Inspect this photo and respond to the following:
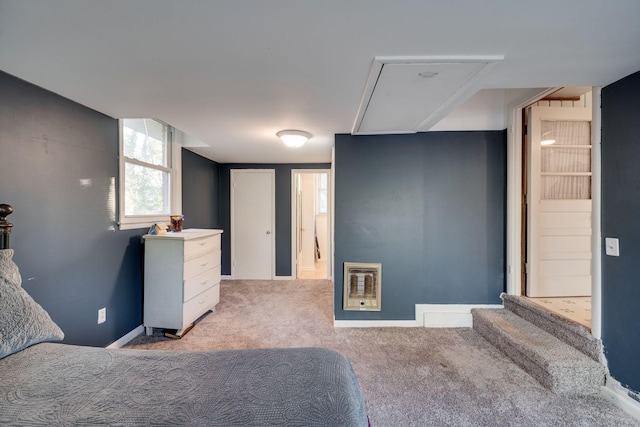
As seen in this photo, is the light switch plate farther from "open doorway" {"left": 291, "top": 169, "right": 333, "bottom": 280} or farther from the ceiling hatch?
"open doorway" {"left": 291, "top": 169, "right": 333, "bottom": 280}

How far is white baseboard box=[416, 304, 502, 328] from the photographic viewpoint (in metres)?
3.07

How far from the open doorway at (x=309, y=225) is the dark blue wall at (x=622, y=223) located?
3327mm

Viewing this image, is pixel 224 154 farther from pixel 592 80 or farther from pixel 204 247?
pixel 592 80

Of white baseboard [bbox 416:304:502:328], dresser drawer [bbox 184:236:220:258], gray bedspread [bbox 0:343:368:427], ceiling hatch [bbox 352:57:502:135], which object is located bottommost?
white baseboard [bbox 416:304:502:328]

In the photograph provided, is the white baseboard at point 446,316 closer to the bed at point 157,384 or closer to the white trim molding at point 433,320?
the white trim molding at point 433,320

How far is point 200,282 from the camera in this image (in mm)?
3107

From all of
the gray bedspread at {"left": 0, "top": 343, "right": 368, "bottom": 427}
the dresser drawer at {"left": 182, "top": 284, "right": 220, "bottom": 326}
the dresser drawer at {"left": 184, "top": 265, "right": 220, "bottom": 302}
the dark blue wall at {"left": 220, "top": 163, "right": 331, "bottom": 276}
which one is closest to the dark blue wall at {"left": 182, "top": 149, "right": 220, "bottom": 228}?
the dark blue wall at {"left": 220, "top": 163, "right": 331, "bottom": 276}

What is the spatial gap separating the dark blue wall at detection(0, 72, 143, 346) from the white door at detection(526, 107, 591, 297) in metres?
4.04

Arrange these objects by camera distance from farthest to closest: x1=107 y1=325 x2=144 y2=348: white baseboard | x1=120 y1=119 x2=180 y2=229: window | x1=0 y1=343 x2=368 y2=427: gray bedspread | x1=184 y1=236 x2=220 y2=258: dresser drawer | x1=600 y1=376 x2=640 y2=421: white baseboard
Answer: x1=184 y1=236 x2=220 y2=258: dresser drawer
x1=120 y1=119 x2=180 y2=229: window
x1=107 y1=325 x2=144 y2=348: white baseboard
x1=600 y1=376 x2=640 y2=421: white baseboard
x1=0 y1=343 x2=368 y2=427: gray bedspread

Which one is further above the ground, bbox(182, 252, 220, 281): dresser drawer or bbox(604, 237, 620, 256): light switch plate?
bbox(604, 237, 620, 256): light switch plate

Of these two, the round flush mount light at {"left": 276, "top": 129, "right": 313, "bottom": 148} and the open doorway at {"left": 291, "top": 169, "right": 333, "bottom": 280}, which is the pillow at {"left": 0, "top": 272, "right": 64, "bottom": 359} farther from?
the open doorway at {"left": 291, "top": 169, "right": 333, "bottom": 280}

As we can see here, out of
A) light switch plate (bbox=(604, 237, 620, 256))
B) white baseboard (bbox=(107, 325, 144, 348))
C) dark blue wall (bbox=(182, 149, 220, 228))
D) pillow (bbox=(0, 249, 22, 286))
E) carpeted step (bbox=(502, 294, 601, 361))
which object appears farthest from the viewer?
dark blue wall (bbox=(182, 149, 220, 228))

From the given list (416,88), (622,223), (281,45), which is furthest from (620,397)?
(281,45)

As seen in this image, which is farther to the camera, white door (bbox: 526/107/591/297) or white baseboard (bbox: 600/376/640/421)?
white door (bbox: 526/107/591/297)
